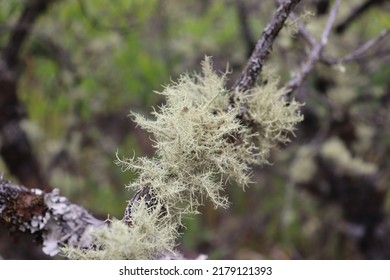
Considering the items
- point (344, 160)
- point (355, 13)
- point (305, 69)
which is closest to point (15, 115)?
point (344, 160)

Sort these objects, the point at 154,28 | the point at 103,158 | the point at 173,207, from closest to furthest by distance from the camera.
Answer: the point at 173,207
the point at 154,28
the point at 103,158

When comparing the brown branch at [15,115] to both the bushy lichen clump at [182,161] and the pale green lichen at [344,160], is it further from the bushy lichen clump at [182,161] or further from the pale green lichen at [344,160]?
the bushy lichen clump at [182,161]

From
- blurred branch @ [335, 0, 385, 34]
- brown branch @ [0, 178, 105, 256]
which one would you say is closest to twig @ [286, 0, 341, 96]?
brown branch @ [0, 178, 105, 256]

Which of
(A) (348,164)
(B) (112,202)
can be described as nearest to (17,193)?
(A) (348,164)

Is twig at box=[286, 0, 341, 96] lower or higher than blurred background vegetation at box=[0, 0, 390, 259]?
lower

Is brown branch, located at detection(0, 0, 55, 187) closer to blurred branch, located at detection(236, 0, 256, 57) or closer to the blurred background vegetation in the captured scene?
the blurred background vegetation

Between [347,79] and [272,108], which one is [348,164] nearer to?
[347,79]
